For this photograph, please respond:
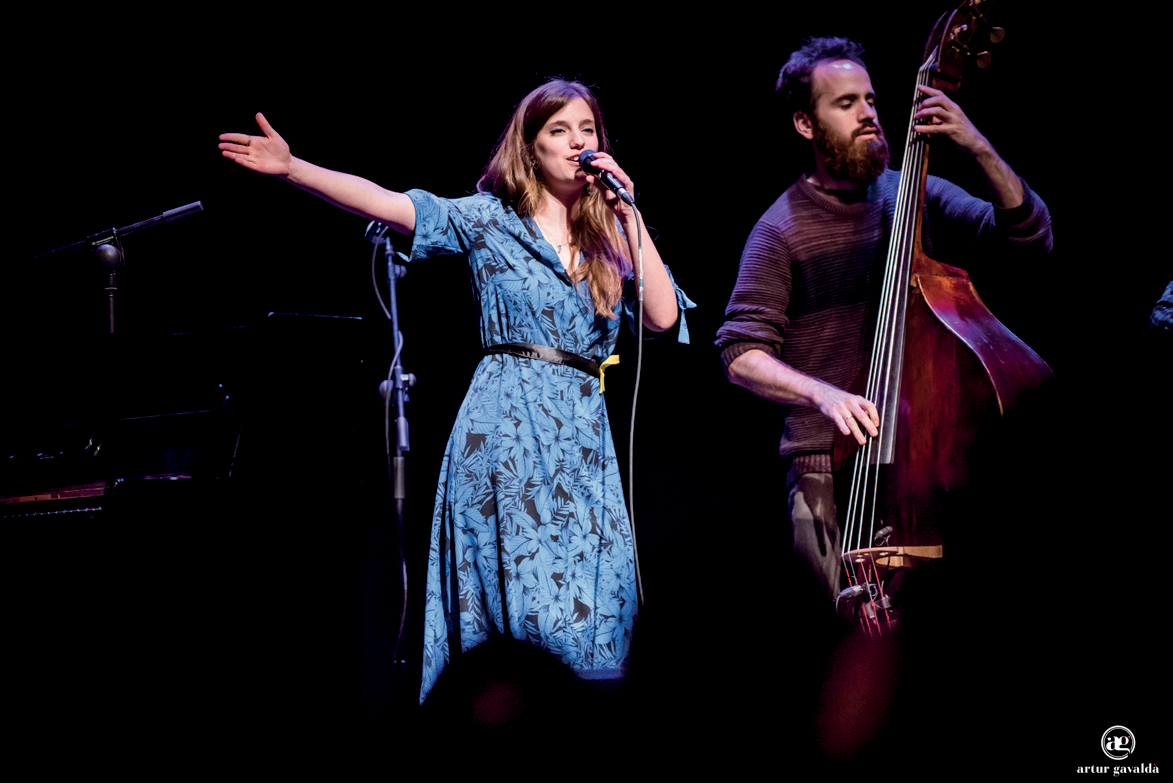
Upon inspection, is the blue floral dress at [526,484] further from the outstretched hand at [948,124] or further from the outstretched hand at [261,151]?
the outstretched hand at [948,124]

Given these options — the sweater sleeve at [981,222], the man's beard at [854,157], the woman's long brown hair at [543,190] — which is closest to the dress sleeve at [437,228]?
the woman's long brown hair at [543,190]

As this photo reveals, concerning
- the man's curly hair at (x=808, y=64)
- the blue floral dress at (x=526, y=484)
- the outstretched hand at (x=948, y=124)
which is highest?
the man's curly hair at (x=808, y=64)

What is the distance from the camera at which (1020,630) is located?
3.56 feet

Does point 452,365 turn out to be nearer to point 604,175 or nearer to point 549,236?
A: point 549,236

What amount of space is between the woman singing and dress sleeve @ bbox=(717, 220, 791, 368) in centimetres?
16

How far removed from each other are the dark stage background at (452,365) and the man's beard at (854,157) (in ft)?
1.17

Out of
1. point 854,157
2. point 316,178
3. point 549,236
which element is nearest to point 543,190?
point 549,236

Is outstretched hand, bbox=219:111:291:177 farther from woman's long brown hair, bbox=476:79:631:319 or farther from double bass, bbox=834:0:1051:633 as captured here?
double bass, bbox=834:0:1051:633

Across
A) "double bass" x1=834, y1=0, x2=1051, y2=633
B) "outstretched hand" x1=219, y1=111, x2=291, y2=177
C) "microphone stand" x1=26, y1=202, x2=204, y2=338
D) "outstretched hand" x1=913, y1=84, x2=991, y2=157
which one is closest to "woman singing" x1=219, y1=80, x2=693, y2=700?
"outstretched hand" x1=219, y1=111, x2=291, y2=177

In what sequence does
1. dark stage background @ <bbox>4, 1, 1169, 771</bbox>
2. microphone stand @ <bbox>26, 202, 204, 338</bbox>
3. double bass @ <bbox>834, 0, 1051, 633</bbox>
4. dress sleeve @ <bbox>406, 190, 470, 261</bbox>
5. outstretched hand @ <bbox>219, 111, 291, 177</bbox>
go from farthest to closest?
microphone stand @ <bbox>26, 202, 204, 338</bbox> → dress sleeve @ <bbox>406, 190, 470, 261</bbox> → outstretched hand @ <bbox>219, 111, 291, 177</bbox> → double bass @ <bbox>834, 0, 1051, 633</bbox> → dark stage background @ <bbox>4, 1, 1169, 771</bbox>

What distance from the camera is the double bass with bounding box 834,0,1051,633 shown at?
61.1 inches

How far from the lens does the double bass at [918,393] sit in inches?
61.1

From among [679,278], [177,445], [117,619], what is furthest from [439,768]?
[679,278]

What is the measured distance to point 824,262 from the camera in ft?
6.88
